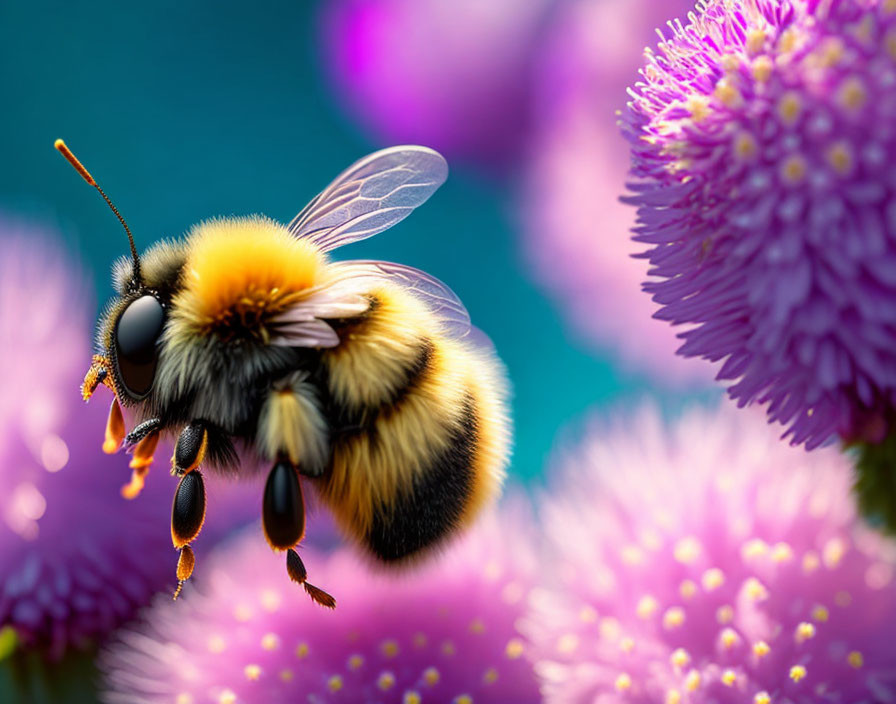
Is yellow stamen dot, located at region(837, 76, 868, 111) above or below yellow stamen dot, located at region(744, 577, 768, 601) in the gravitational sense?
above

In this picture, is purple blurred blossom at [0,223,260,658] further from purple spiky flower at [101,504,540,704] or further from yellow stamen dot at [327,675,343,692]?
yellow stamen dot at [327,675,343,692]

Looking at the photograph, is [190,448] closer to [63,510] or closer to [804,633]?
[63,510]

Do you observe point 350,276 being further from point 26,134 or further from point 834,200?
point 26,134

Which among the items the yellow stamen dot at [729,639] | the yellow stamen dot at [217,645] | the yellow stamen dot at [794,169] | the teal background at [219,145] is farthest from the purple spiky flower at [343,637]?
the teal background at [219,145]

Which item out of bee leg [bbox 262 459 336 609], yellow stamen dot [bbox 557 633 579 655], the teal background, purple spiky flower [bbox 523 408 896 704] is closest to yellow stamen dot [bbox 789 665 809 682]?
purple spiky flower [bbox 523 408 896 704]

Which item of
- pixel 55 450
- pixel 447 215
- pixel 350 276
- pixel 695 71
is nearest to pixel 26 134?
pixel 447 215

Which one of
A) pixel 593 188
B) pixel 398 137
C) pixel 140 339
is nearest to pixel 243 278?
pixel 140 339

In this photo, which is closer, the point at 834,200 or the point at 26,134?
the point at 834,200
